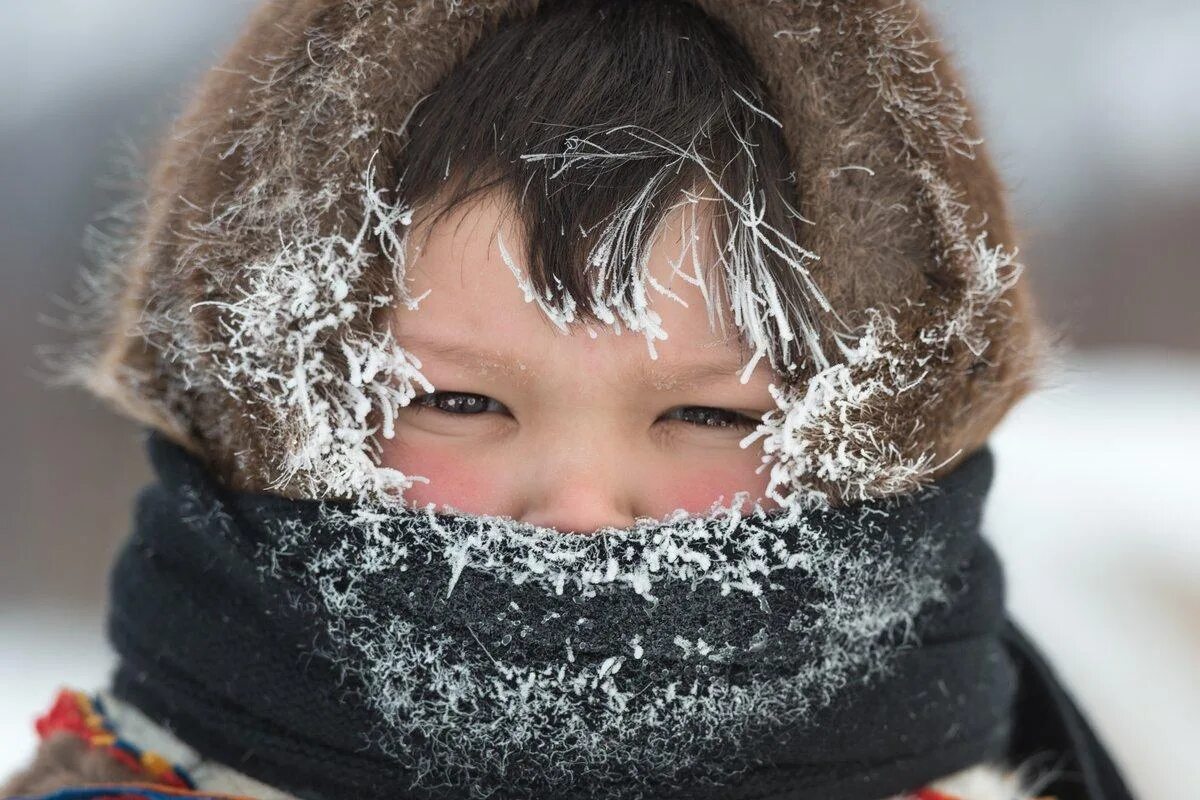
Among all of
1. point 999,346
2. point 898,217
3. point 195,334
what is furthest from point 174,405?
point 999,346

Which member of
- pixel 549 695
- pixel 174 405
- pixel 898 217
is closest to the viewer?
Result: pixel 549 695

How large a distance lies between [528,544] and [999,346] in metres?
0.66

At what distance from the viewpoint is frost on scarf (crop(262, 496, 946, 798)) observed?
131 centimetres

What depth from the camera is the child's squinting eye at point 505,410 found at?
1420 mm

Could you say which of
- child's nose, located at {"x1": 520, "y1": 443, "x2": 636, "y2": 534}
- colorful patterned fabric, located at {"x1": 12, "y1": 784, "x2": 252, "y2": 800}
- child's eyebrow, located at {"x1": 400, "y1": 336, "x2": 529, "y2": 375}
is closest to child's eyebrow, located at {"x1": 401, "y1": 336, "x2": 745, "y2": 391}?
child's eyebrow, located at {"x1": 400, "y1": 336, "x2": 529, "y2": 375}

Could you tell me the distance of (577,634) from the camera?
131 centimetres

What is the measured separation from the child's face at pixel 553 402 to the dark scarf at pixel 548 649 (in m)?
0.06

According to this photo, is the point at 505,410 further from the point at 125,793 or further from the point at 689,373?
the point at 125,793

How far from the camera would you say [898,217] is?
142 cm

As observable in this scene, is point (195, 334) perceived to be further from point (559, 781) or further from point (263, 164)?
point (559, 781)

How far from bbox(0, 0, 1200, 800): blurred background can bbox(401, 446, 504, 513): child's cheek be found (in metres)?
0.78

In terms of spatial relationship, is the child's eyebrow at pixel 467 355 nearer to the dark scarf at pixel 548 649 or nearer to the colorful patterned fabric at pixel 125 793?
the dark scarf at pixel 548 649

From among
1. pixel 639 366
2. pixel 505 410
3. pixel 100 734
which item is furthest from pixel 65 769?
pixel 639 366

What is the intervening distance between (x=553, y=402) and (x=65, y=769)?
76 cm
